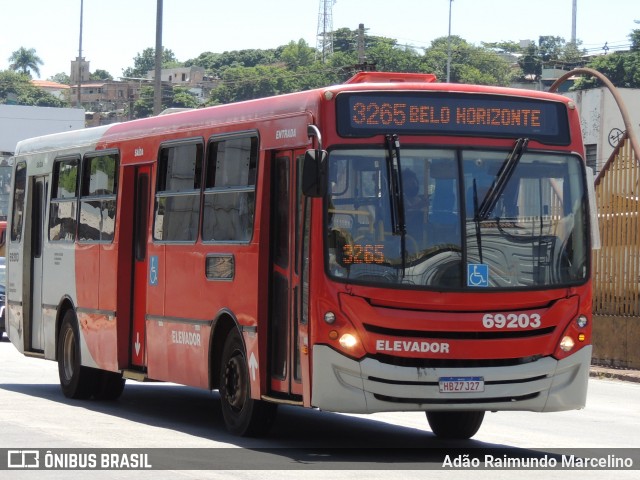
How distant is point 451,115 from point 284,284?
1.96 m

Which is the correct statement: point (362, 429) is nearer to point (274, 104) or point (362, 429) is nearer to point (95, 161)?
point (274, 104)

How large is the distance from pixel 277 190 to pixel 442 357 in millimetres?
2171

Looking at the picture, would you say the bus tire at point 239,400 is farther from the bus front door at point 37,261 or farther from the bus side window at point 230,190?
the bus front door at point 37,261

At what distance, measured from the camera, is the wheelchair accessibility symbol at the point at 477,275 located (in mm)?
11594

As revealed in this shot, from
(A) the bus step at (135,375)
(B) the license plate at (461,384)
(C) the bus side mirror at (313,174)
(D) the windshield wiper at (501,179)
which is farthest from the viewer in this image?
(A) the bus step at (135,375)

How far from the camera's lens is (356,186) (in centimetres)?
1158

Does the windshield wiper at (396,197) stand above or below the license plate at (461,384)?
above

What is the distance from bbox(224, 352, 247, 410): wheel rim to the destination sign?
8.21ft

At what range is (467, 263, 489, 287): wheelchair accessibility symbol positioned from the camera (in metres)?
11.6

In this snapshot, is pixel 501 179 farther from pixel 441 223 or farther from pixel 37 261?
pixel 37 261

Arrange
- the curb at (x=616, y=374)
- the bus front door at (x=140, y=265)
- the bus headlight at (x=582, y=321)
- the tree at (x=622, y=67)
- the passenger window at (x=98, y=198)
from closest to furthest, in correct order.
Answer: the bus headlight at (x=582, y=321)
the bus front door at (x=140, y=265)
the passenger window at (x=98, y=198)
the curb at (x=616, y=374)
the tree at (x=622, y=67)

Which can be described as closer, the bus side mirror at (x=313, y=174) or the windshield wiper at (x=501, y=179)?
the bus side mirror at (x=313, y=174)

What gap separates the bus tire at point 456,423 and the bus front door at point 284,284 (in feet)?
6.02

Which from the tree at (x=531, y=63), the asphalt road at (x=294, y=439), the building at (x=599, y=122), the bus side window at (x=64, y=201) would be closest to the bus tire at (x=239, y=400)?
the asphalt road at (x=294, y=439)
